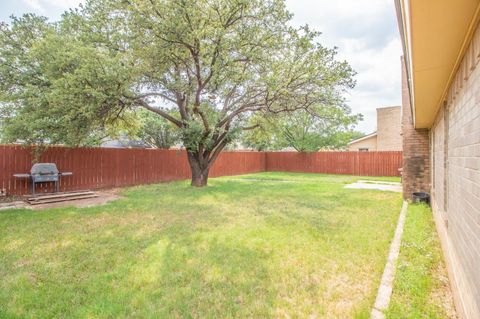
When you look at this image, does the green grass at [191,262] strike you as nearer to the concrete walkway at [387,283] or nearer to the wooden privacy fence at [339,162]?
the concrete walkway at [387,283]

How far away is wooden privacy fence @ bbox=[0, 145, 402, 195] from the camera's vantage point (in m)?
8.02

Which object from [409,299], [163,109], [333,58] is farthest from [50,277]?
[333,58]

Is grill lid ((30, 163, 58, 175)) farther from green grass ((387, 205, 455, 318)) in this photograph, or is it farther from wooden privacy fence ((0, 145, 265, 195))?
green grass ((387, 205, 455, 318))

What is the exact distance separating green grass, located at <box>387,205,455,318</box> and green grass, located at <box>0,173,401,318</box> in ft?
0.79

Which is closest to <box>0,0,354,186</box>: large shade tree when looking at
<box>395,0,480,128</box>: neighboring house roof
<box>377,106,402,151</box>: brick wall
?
<box>395,0,480,128</box>: neighboring house roof

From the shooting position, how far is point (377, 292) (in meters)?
2.54

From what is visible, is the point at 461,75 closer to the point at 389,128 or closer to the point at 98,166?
the point at 98,166

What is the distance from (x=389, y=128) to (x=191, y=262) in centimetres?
2098

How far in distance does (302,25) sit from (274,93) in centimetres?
236

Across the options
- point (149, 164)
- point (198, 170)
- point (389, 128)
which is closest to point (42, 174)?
point (149, 164)

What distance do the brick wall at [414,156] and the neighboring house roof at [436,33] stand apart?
210 inches

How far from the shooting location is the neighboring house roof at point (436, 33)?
1248 millimetres

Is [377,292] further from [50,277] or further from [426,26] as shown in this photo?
[50,277]

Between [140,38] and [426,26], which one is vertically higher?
[140,38]
